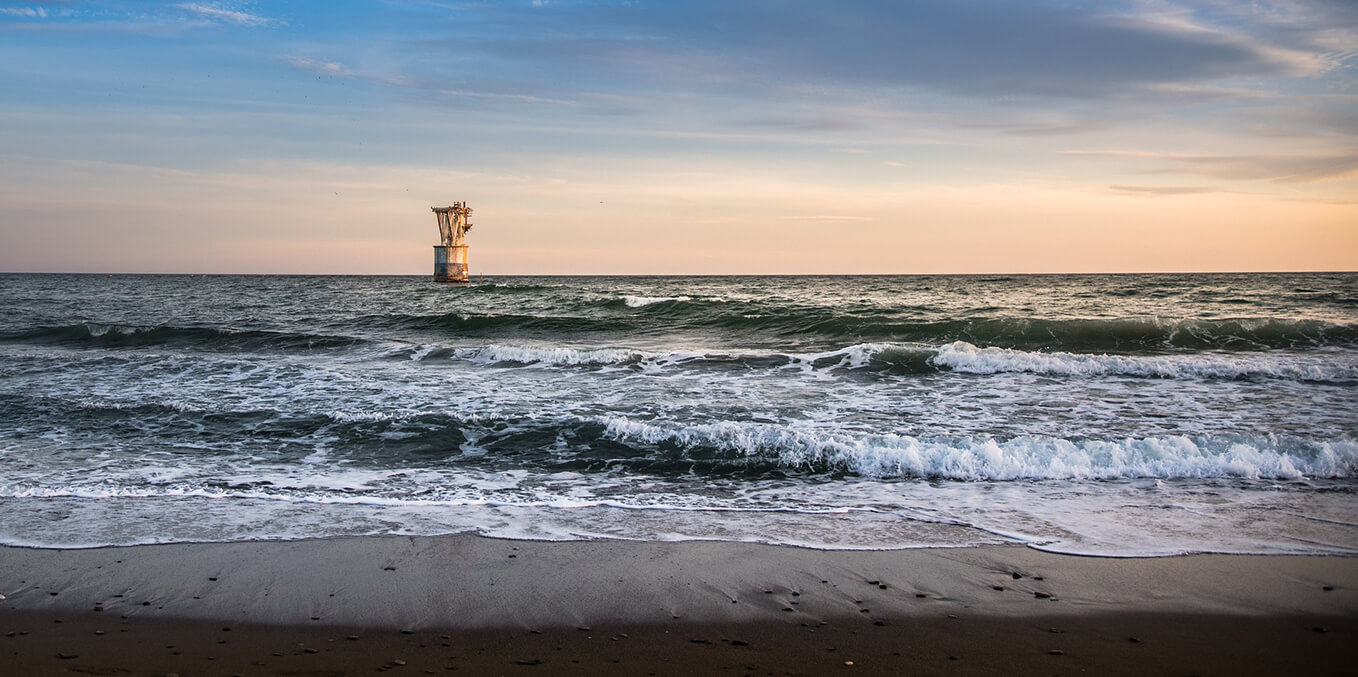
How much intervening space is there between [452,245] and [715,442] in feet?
168

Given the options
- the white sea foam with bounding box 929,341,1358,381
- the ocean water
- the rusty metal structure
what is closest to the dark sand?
the ocean water

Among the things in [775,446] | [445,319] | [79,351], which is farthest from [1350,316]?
[79,351]

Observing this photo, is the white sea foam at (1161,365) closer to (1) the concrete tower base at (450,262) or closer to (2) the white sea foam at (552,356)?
(2) the white sea foam at (552,356)

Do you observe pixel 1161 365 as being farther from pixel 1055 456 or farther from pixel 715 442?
pixel 715 442

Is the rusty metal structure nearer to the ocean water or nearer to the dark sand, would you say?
the ocean water

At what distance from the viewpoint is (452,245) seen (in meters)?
56.5

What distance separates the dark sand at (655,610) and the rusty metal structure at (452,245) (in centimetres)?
5074

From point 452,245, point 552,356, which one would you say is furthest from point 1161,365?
point 452,245

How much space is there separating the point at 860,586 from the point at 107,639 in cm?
399

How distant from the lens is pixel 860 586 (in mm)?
4703

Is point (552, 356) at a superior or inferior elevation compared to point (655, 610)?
superior

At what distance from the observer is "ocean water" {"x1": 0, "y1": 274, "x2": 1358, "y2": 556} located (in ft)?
19.7

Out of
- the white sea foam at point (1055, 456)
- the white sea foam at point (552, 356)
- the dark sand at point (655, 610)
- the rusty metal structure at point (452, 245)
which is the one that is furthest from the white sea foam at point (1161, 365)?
the rusty metal structure at point (452, 245)

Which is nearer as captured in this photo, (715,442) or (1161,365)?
(715,442)
